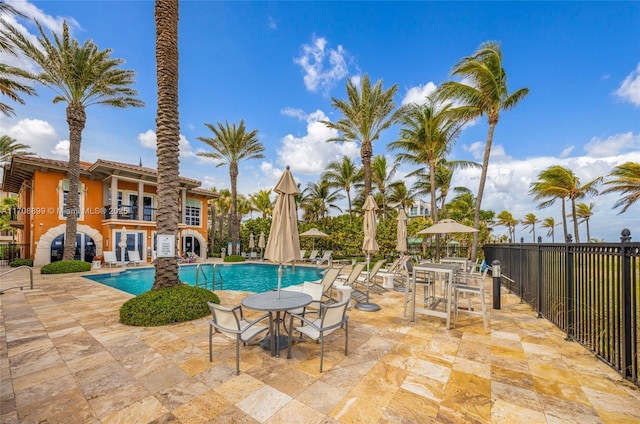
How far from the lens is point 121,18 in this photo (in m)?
8.88

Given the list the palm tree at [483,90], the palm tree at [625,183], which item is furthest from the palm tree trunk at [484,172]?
the palm tree at [625,183]

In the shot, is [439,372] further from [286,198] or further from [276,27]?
[276,27]

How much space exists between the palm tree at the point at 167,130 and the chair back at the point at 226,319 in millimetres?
3196

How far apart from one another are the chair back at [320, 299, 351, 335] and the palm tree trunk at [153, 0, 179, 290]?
431 centimetres

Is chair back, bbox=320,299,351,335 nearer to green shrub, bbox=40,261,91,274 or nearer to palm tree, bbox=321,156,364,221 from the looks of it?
green shrub, bbox=40,261,91,274

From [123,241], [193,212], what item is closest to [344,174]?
[193,212]

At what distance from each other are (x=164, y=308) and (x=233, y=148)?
53.8 feet

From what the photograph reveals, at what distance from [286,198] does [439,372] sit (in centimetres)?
344

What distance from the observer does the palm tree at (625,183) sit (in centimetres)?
1356

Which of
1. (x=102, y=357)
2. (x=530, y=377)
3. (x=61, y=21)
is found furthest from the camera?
(x=61, y=21)

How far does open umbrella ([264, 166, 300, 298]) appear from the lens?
4520 mm

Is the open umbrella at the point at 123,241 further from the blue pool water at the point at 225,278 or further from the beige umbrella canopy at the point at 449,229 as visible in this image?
the beige umbrella canopy at the point at 449,229

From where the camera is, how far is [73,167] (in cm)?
1338

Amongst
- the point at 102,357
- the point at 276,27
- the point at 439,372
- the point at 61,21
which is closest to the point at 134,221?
the point at 61,21
